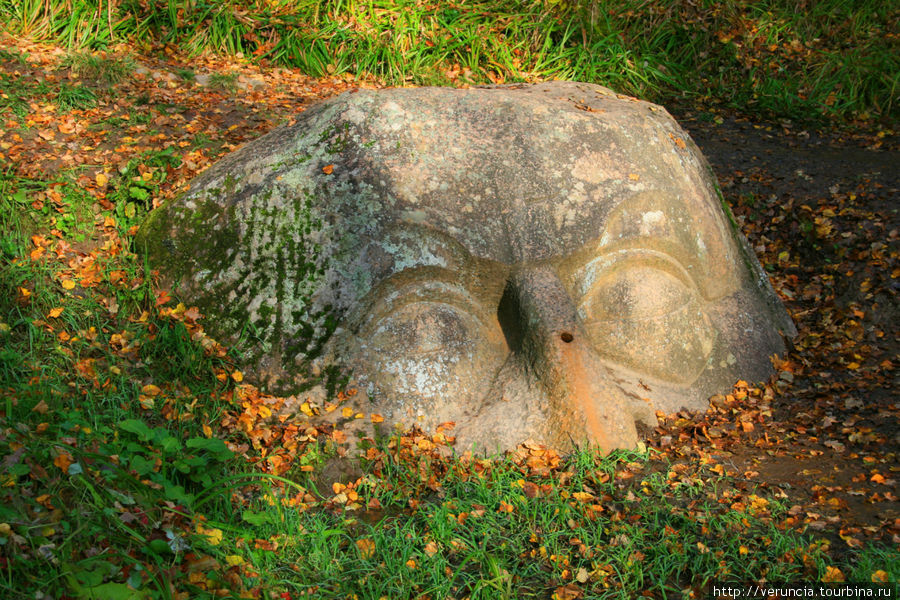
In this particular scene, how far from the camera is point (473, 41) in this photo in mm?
7375

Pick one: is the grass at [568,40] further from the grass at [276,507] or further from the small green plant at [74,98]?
the grass at [276,507]

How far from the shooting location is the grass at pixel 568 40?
7078 mm

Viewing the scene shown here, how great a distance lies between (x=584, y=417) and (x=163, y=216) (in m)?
2.54

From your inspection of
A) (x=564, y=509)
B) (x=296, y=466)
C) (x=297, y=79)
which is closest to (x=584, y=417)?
(x=564, y=509)

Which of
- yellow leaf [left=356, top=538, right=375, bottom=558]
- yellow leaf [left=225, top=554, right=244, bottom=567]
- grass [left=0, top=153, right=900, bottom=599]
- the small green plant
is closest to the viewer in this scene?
grass [left=0, top=153, right=900, bottom=599]

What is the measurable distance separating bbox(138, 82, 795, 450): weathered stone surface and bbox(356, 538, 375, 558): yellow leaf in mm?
711

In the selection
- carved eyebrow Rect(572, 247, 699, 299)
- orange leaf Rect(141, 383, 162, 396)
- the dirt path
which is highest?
carved eyebrow Rect(572, 247, 699, 299)

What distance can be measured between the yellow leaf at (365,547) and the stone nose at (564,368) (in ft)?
3.25

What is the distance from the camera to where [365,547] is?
298 centimetres

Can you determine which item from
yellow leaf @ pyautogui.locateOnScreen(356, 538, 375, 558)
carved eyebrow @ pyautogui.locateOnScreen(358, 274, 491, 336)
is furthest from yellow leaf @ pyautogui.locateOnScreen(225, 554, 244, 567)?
carved eyebrow @ pyautogui.locateOnScreen(358, 274, 491, 336)

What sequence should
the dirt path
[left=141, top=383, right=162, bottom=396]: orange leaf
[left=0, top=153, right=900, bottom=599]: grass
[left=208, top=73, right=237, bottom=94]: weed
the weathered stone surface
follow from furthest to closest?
[left=208, top=73, right=237, bottom=94]: weed
[left=141, top=383, right=162, bottom=396]: orange leaf
the weathered stone surface
the dirt path
[left=0, top=153, right=900, bottom=599]: grass

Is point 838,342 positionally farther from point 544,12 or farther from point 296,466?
point 544,12

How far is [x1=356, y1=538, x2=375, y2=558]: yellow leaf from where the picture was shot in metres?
2.94

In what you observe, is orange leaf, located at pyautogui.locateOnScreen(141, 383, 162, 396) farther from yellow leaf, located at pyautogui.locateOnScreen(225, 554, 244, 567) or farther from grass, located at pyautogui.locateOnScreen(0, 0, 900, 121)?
grass, located at pyautogui.locateOnScreen(0, 0, 900, 121)
